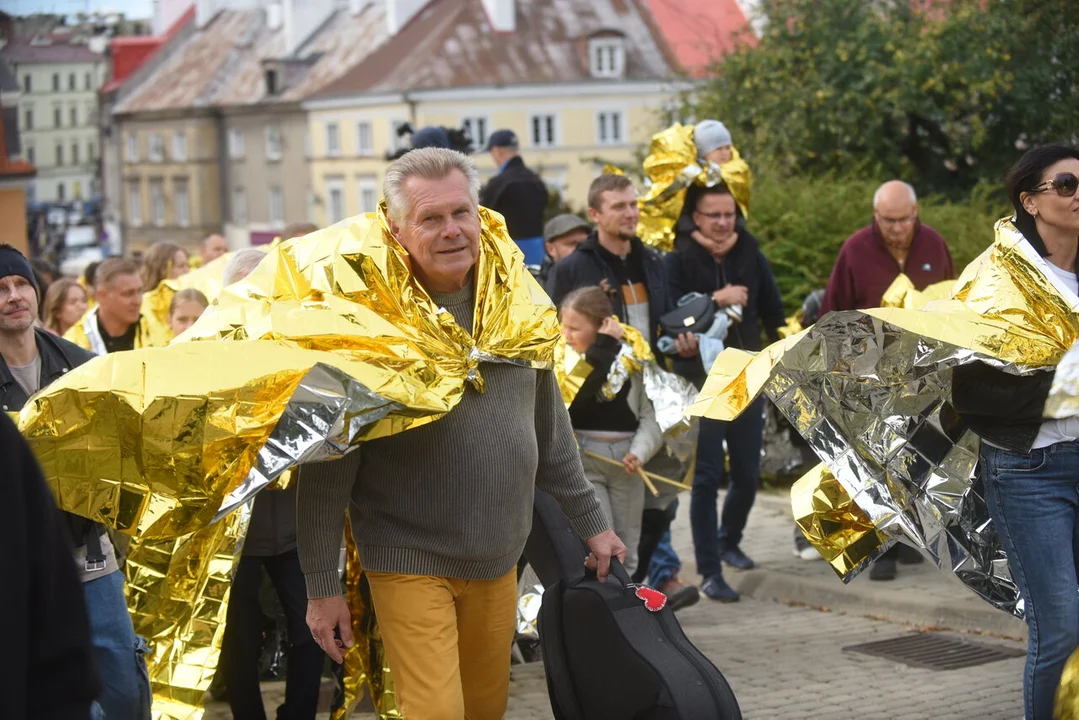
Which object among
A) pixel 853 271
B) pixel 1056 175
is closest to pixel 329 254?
pixel 1056 175

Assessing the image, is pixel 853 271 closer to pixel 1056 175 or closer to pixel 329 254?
pixel 1056 175

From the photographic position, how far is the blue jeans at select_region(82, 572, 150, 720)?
189 inches

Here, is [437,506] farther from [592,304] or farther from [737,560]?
[737,560]

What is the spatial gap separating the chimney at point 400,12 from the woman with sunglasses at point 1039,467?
59.9 meters

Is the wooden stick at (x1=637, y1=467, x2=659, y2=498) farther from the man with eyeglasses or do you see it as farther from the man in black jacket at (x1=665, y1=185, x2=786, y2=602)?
the man with eyeglasses

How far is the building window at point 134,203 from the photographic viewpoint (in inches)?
3201

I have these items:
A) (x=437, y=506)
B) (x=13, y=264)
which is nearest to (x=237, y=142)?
(x=13, y=264)

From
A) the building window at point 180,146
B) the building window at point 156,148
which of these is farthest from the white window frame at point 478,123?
the building window at point 156,148

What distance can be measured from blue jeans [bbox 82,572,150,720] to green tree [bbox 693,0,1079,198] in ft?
37.5

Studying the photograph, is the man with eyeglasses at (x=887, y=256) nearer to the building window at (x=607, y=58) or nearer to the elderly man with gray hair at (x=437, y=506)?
the elderly man with gray hair at (x=437, y=506)

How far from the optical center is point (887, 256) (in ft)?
26.8

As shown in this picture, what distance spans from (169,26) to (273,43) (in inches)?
645

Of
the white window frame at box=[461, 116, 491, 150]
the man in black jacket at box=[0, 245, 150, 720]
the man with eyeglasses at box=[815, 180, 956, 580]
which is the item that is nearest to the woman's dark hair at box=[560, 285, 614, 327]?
the man with eyeglasses at box=[815, 180, 956, 580]

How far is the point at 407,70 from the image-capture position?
2344 inches
